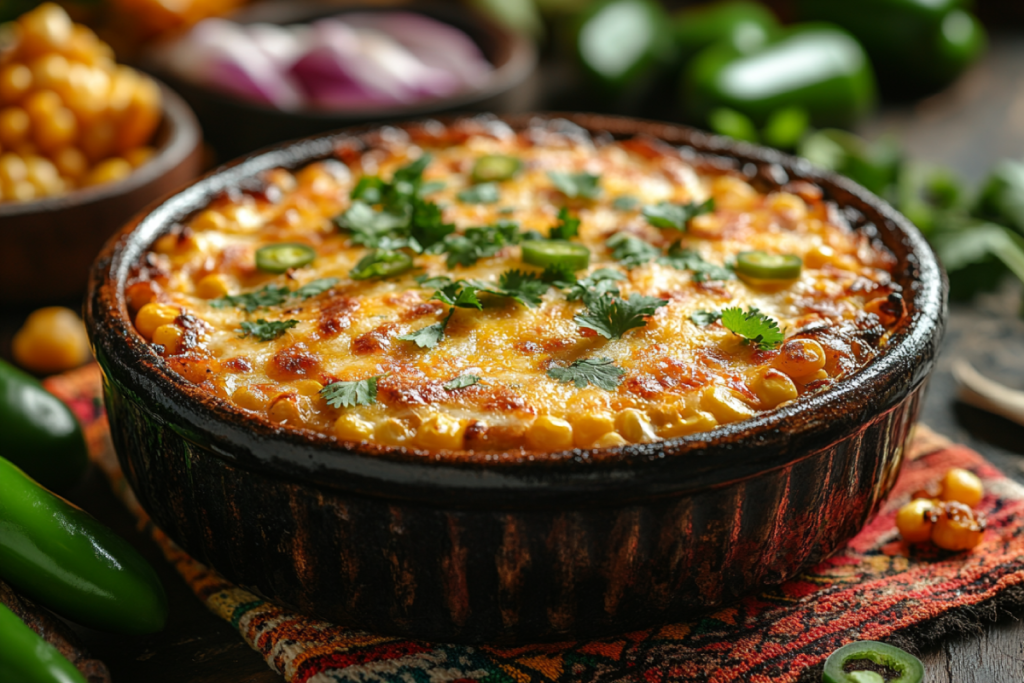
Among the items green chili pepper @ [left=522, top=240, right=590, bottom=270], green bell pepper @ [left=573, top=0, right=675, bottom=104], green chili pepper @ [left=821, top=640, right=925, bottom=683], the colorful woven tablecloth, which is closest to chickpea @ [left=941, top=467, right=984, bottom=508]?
the colorful woven tablecloth

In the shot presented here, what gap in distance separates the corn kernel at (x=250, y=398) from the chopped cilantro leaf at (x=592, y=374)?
71 cm

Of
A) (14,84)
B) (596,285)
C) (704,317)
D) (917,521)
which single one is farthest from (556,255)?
(14,84)

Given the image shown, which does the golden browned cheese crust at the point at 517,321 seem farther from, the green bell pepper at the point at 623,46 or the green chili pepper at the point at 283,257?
the green bell pepper at the point at 623,46

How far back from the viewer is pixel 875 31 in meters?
6.56

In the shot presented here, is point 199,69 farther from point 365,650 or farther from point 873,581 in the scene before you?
point 873,581

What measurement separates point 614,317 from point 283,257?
1.09 m

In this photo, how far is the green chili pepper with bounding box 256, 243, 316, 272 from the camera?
3025 millimetres

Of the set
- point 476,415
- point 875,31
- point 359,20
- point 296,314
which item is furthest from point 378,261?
point 875,31

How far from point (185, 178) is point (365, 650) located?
267 centimetres

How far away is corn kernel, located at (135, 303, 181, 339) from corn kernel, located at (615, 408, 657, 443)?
1281mm

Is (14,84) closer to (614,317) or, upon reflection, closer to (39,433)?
(39,433)

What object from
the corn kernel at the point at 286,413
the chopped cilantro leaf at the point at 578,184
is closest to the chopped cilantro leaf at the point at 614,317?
the corn kernel at the point at 286,413

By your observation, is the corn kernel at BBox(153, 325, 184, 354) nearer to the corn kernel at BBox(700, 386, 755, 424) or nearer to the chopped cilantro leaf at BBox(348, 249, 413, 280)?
the chopped cilantro leaf at BBox(348, 249, 413, 280)

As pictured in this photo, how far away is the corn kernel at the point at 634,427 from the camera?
2252 millimetres
